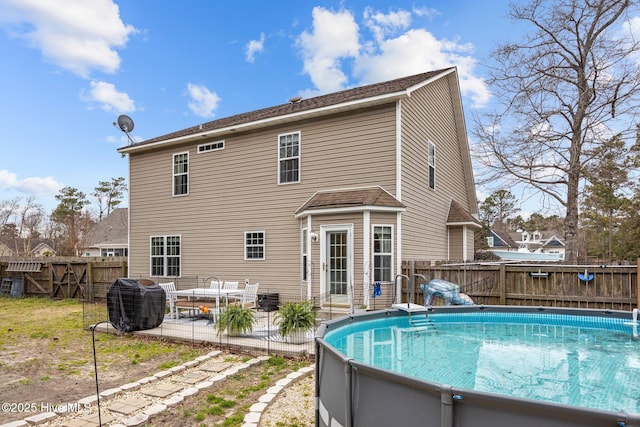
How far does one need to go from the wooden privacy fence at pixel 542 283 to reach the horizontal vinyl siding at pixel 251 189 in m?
2.57

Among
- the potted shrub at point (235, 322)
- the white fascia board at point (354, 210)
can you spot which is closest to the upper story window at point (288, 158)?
the white fascia board at point (354, 210)

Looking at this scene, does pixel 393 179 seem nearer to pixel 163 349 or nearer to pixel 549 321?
pixel 549 321

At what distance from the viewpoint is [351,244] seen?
406 inches

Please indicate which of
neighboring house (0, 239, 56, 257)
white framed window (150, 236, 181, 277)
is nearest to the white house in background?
white framed window (150, 236, 181, 277)

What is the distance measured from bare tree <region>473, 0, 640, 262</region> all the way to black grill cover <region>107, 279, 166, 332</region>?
13636mm

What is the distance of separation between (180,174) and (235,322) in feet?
27.8

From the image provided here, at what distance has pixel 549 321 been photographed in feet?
24.6

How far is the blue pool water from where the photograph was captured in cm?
466

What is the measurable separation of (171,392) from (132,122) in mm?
14065

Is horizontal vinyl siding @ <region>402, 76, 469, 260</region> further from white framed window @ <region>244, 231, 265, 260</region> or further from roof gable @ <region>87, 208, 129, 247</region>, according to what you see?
roof gable @ <region>87, 208, 129, 247</region>

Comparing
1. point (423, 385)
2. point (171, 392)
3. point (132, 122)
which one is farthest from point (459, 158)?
point (423, 385)

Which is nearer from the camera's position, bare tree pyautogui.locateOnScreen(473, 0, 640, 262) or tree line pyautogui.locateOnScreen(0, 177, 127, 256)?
bare tree pyautogui.locateOnScreen(473, 0, 640, 262)

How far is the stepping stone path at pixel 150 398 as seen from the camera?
4.18m

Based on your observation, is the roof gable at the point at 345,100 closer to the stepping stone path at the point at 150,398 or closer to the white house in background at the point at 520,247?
the stepping stone path at the point at 150,398
